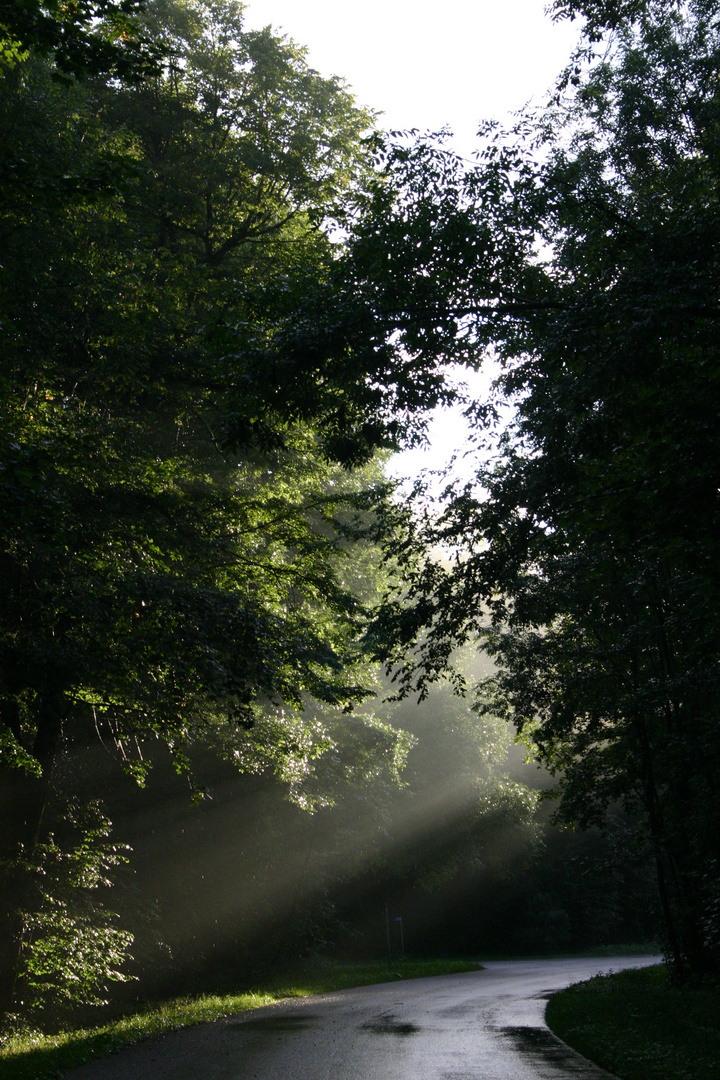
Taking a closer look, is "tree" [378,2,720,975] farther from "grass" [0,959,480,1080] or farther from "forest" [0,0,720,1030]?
"grass" [0,959,480,1080]

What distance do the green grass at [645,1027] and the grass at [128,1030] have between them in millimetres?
6175

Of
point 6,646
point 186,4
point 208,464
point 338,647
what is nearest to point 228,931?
point 338,647

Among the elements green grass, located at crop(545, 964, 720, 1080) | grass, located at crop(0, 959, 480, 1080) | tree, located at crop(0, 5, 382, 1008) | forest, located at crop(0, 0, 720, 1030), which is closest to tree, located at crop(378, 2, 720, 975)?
forest, located at crop(0, 0, 720, 1030)

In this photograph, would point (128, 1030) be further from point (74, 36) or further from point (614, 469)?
point (74, 36)

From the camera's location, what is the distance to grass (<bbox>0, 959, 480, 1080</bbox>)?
9.61 meters

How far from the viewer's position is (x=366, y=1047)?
10.4 metres

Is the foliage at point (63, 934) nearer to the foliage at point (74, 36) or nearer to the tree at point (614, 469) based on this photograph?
the tree at point (614, 469)

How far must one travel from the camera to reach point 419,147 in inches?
339

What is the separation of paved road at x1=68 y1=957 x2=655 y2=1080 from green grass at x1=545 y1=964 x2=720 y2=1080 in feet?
1.19

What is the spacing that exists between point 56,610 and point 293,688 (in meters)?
3.50

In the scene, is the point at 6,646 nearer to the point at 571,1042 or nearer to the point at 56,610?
the point at 56,610

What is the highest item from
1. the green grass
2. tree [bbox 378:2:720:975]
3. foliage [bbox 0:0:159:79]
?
foliage [bbox 0:0:159:79]

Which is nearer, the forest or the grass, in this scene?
the forest

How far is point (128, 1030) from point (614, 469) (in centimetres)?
1152
